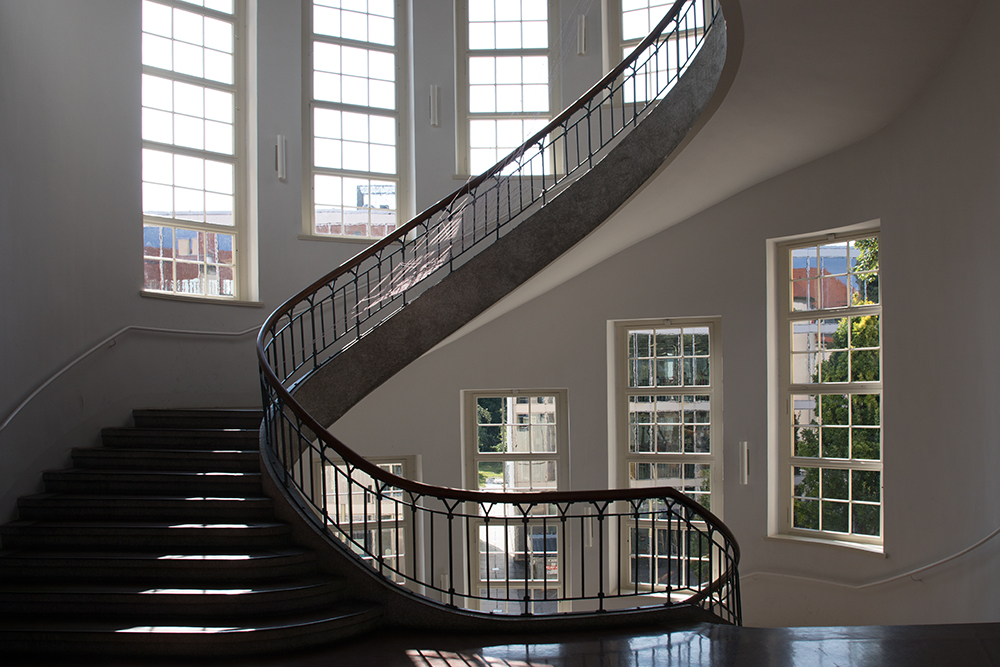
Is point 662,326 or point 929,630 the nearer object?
point 929,630

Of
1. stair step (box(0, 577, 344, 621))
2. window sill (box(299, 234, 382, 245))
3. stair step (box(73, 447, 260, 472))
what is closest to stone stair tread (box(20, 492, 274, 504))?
stair step (box(73, 447, 260, 472))

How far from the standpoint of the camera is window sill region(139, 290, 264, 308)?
657 centimetres

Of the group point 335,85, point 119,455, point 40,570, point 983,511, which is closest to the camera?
point 40,570

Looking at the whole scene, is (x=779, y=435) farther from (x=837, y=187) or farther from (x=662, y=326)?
(x=837, y=187)

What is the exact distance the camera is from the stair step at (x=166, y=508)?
14.8 ft

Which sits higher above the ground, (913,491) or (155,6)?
(155,6)

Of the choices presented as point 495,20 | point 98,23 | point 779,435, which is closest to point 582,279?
point 779,435

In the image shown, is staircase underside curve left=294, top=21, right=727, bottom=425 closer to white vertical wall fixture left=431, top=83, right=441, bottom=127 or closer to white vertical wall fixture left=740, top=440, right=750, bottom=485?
white vertical wall fixture left=740, top=440, right=750, bottom=485

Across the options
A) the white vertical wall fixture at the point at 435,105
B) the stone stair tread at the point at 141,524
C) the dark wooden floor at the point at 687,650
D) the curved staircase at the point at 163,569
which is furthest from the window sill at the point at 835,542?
the white vertical wall fixture at the point at 435,105

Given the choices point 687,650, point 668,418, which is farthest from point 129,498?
point 668,418

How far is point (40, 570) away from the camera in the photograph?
4.07m

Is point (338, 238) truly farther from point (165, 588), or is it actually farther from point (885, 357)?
point (885, 357)

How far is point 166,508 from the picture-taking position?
4.53 meters

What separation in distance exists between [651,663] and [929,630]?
1.47 meters
